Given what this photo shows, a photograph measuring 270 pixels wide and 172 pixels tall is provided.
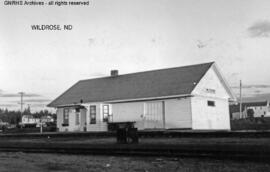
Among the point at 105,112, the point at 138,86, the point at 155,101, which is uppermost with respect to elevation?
the point at 138,86

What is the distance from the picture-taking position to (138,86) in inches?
1201

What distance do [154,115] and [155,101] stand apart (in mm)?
1152

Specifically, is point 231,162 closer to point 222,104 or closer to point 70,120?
point 222,104

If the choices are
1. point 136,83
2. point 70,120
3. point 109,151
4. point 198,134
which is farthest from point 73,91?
point 109,151

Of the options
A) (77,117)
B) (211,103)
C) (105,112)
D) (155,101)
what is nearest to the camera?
(155,101)

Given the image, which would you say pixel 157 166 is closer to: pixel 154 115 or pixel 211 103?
pixel 154 115

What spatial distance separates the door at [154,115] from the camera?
26844 millimetres

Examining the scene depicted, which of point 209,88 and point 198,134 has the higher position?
point 209,88

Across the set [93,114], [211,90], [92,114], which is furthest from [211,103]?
[92,114]

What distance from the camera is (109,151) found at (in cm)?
1209

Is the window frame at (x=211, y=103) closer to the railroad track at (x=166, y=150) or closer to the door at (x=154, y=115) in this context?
the door at (x=154, y=115)

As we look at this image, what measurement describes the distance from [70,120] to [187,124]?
41.2 ft

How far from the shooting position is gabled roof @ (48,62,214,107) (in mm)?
27438

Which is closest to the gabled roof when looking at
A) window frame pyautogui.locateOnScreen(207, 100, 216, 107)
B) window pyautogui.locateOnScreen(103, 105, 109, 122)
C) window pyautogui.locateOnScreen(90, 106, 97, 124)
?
window pyautogui.locateOnScreen(103, 105, 109, 122)
